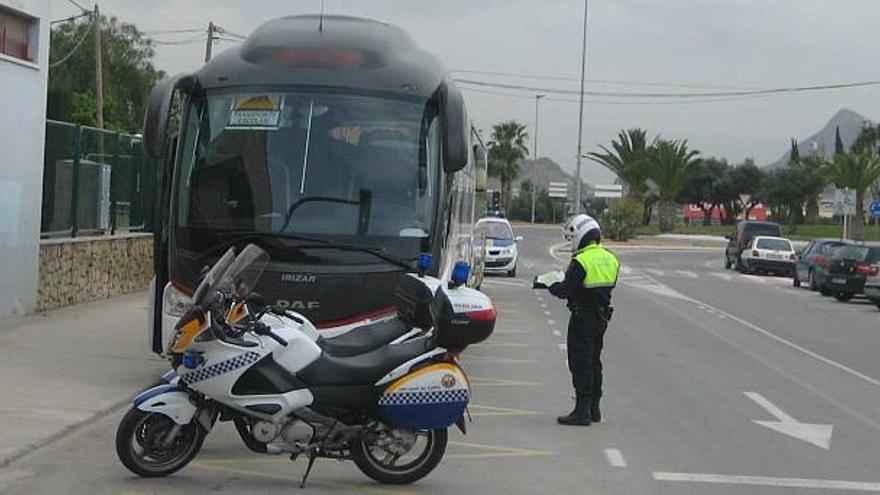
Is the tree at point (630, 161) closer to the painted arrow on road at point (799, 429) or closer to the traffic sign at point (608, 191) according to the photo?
the traffic sign at point (608, 191)

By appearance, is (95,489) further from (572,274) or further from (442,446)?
(572,274)

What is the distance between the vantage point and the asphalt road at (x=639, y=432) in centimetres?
822

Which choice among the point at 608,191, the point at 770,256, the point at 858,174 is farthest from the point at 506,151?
the point at 770,256

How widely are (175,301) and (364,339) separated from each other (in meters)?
3.25

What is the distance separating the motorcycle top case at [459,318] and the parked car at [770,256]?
37.0 m

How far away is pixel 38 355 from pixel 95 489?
20.7 feet

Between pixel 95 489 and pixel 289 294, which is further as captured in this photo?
pixel 289 294

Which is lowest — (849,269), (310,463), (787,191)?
(310,463)

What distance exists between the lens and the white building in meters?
16.1

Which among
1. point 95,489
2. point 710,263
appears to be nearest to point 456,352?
point 95,489

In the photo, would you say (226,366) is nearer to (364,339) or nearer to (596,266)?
(364,339)

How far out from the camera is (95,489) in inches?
302

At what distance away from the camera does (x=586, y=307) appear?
34.6 feet

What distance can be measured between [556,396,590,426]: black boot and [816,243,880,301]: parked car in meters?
21.4
